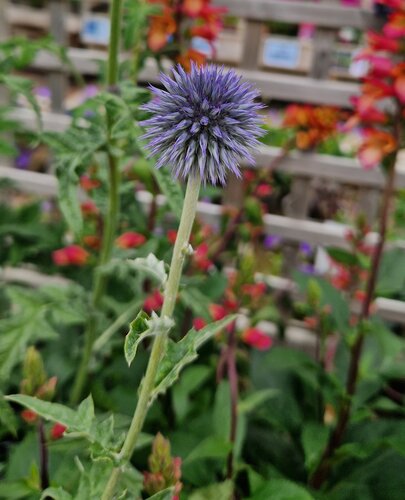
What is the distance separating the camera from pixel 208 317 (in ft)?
3.24

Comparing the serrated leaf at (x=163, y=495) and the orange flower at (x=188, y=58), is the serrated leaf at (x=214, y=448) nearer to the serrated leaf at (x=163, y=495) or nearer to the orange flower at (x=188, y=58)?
the serrated leaf at (x=163, y=495)

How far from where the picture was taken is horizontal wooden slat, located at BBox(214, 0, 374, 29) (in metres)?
1.55

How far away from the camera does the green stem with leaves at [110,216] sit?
909 mm

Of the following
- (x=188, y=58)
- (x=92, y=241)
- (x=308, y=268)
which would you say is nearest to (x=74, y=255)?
(x=92, y=241)

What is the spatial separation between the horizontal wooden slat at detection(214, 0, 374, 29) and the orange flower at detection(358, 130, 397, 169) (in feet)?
1.74

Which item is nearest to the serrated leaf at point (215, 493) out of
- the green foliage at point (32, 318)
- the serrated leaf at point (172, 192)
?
the green foliage at point (32, 318)

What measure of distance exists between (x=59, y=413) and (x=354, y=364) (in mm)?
728

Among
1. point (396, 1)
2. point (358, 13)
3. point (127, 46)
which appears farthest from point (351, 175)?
point (127, 46)

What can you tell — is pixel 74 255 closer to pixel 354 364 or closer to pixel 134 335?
pixel 354 364

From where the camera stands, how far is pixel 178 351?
57 centimetres

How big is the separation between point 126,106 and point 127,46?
288 mm

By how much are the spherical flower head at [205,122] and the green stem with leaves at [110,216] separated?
1.31 feet

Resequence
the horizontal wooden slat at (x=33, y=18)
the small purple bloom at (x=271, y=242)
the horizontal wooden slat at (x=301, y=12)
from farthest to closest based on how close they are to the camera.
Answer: the horizontal wooden slat at (x=33, y=18), the small purple bloom at (x=271, y=242), the horizontal wooden slat at (x=301, y=12)

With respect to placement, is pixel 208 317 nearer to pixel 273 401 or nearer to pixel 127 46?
pixel 273 401
